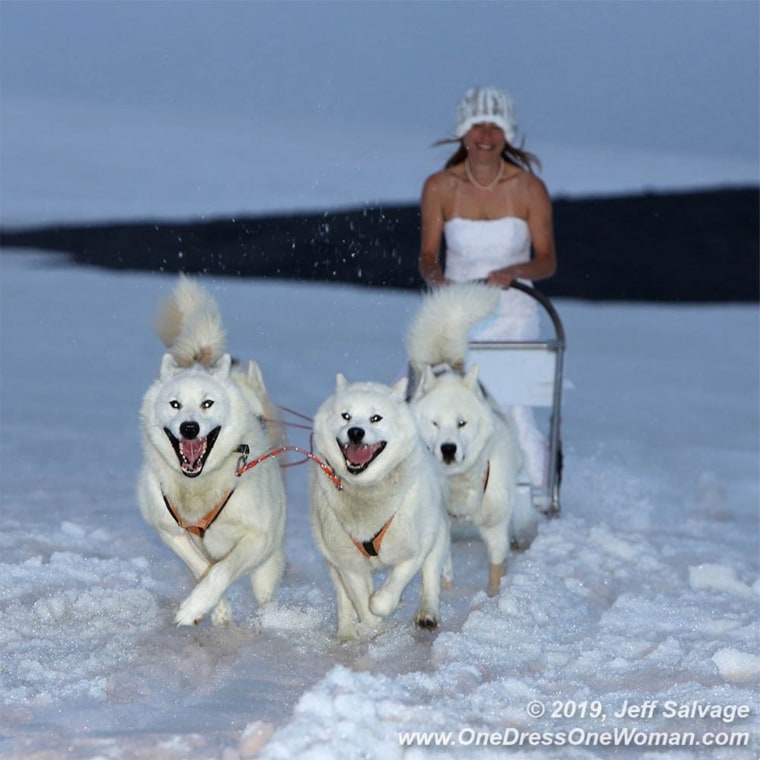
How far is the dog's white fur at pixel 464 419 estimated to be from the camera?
550 centimetres

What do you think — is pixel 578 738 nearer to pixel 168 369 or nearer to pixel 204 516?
pixel 204 516

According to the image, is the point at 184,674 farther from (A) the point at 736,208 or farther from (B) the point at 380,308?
(A) the point at 736,208

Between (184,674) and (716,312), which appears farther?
(716,312)

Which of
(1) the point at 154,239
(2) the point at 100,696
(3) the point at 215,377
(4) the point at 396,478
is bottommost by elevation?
(2) the point at 100,696

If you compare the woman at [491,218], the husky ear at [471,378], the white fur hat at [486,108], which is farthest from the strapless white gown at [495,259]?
the husky ear at [471,378]

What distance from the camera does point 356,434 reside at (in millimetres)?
4688

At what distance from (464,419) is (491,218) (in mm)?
1618

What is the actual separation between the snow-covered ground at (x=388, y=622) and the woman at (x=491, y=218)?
3.22 ft

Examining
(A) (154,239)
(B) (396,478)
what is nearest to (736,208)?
(A) (154,239)

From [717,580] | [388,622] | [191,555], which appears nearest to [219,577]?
[191,555]

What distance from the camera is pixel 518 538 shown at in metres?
6.34

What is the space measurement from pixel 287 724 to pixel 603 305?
1215 cm

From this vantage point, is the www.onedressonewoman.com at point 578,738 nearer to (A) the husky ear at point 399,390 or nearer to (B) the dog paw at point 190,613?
(B) the dog paw at point 190,613

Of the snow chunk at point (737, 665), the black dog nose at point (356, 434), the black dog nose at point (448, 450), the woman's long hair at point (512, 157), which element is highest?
the woman's long hair at point (512, 157)
